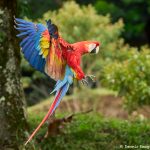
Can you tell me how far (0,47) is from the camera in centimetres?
505

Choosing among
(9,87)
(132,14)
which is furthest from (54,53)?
(132,14)

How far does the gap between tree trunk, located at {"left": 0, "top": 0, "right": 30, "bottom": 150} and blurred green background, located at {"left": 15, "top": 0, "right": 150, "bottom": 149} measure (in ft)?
1.85

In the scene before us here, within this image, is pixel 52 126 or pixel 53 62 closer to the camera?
pixel 53 62

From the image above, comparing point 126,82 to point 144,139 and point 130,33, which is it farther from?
point 130,33

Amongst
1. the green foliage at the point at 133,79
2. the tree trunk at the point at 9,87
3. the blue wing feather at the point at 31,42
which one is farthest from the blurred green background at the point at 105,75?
the blue wing feather at the point at 31,42

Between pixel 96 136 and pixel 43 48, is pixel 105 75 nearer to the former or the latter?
pixel 96 136

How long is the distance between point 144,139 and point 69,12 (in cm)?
1067

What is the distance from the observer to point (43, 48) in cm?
362

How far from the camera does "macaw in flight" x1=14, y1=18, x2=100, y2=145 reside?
353cm

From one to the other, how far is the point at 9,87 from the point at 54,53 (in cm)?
161

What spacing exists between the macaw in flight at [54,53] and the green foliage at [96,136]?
77.7 inches

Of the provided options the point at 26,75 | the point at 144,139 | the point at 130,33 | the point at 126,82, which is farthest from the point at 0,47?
the point at 130,33

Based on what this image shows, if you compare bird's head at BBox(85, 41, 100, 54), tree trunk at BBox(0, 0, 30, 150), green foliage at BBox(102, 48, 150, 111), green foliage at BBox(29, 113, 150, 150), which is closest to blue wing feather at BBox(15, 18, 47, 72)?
bird's head at BBox(85, 41, 100, 54)

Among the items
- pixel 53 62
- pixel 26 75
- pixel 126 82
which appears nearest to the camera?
pixel 53 62
